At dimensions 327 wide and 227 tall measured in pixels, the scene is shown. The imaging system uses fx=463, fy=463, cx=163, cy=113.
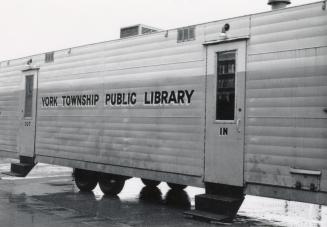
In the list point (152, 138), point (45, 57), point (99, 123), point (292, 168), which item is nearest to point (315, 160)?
point (292, 168)

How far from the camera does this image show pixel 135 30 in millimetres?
9648

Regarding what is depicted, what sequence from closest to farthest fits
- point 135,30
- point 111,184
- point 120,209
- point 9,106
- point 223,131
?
point 223,131
point 120,209
point 135,30
point 111,184
point 9,106

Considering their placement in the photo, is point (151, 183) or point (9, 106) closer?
point (151, 183)

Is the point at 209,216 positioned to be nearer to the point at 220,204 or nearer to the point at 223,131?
the point at 220,204

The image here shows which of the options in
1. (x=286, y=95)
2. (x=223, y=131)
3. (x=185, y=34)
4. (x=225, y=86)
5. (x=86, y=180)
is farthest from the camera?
(x=86, y=180)

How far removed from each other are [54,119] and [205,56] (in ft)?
16.1

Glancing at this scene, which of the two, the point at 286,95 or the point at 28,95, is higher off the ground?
the point at 28,95

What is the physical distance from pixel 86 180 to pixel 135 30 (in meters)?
3.80

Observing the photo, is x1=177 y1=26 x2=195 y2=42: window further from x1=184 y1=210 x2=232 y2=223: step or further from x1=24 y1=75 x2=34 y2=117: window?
x1=24 y1=75 x2=34 y2=117: window

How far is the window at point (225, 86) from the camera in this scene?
24.4 feet

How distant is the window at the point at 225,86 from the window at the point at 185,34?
74 cm

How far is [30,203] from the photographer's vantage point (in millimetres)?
9180

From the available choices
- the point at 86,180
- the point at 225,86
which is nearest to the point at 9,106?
the point at 86,180

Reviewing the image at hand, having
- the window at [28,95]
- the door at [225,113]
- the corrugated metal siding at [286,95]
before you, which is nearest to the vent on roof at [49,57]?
the window at [28,95]
